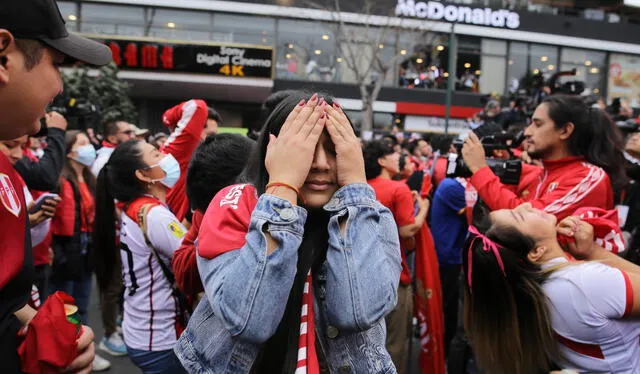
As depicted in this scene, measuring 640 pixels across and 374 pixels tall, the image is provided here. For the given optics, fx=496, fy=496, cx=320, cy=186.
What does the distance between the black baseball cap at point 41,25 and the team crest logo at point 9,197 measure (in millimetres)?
398

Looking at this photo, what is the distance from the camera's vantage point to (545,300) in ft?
6.83

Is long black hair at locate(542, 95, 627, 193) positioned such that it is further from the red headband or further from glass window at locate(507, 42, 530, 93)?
glass window at locate(507, 42, 530, 93)

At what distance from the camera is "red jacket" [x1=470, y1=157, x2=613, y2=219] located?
9.49ft

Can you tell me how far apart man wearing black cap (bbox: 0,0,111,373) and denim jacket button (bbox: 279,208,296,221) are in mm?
712

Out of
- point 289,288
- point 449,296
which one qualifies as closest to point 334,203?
point 289,288

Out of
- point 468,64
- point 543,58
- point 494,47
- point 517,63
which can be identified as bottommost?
point 468,64

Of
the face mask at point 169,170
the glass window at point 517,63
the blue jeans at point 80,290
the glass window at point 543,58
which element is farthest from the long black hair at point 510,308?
the glass window at point 543,58

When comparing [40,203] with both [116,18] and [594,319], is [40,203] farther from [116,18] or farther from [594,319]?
[116,18]

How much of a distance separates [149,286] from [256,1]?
22.9 metres

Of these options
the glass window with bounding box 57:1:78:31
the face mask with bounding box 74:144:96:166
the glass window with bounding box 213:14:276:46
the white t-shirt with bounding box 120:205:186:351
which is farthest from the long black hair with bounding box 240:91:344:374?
the glass window with bounding box 57:1:78:31

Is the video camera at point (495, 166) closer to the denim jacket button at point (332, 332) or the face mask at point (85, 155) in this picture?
the denim jacket button at point (332, 332)

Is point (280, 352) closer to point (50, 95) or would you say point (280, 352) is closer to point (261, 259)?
point (261, 259)

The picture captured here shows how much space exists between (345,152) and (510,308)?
3.99ft

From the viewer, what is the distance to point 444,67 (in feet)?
84.6
